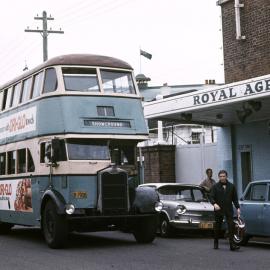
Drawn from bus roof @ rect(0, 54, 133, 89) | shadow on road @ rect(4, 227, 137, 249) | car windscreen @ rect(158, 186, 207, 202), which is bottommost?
shadow on road @ rect(4, 227, 137, 249)

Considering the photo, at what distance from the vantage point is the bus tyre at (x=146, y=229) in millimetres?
14000

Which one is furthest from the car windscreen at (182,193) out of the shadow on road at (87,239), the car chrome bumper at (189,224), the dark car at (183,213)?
the shadow on road at (87,239)

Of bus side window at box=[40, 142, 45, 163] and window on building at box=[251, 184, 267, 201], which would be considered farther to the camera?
bus side window at box=[40, 142, 45, 163]

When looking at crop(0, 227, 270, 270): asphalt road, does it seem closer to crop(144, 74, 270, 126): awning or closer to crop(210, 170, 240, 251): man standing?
crop(210, 170, 240, 251): man standing

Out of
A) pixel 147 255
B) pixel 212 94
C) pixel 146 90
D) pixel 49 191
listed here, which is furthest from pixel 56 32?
pixel 147 255

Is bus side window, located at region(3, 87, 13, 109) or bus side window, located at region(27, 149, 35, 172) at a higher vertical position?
bus side window, located at region(3, 87, 13, 109)

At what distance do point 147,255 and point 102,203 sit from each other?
1968mm

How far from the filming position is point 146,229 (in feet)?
46.3

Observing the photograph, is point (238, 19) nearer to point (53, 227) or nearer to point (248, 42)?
point (248, 42)

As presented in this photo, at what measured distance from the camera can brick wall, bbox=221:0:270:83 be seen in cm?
1825

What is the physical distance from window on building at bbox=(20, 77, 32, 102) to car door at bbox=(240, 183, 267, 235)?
578 centimetres

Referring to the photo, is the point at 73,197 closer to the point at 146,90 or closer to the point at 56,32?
the point at 56,32

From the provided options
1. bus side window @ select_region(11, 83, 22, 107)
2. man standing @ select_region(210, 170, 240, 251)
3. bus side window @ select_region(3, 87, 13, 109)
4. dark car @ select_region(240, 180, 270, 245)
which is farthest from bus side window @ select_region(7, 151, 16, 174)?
dark car @ select_region(240, 180, 270, 245)

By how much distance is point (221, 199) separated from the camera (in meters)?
12.9
